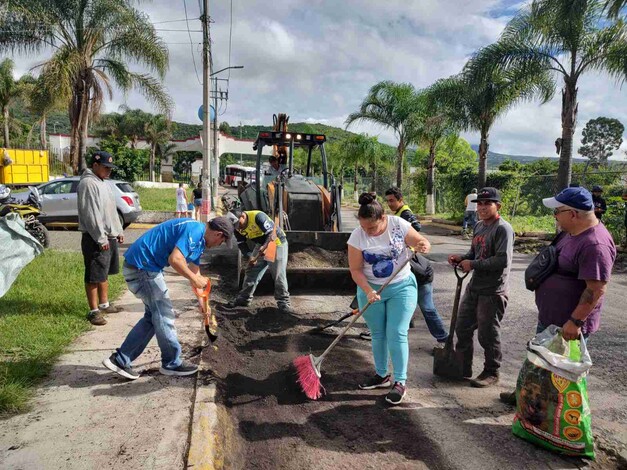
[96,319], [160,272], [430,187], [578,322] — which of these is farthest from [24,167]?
[578,322]

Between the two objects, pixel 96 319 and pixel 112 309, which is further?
pixel 112 309

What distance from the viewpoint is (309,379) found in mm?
3818

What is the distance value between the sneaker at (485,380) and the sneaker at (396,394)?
79 centimetres

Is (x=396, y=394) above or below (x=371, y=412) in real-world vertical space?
above

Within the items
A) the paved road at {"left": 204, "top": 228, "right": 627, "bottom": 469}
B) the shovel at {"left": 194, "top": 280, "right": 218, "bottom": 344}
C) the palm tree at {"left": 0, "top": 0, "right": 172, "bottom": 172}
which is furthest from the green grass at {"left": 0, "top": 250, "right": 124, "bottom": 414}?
the palm tree at {"left": 0, "top": 0, "right": 172, "bottom": 172}

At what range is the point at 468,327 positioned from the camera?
4.14 metres

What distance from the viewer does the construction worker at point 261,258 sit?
5.95 metres

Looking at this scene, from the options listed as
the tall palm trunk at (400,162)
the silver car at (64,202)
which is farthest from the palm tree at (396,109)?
the silver car at (64,202)

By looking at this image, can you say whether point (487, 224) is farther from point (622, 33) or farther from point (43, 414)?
point (622, 33)

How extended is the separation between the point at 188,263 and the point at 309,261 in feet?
11.9

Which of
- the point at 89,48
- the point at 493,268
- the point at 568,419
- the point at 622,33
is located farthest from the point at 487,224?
the point at 89,48

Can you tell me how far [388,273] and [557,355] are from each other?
51.2 inches

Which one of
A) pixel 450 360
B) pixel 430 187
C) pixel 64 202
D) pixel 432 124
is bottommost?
pixel 450 360

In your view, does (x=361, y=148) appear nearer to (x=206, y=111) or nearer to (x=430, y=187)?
(x=430, y=187)
